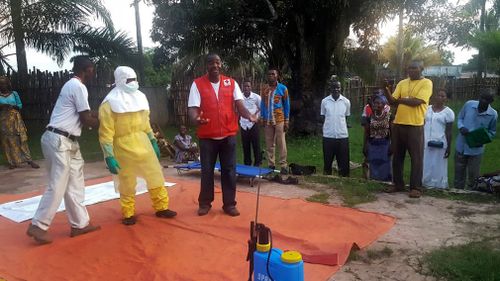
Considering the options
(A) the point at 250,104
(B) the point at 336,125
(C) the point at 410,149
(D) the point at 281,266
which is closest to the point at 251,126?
(A) the point at 250,104

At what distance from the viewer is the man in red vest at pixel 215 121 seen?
4617mm

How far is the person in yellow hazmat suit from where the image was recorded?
4383 millimetres

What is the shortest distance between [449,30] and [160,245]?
37.2 feet

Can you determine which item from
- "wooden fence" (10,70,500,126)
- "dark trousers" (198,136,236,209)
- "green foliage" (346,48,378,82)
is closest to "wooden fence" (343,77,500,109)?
"wooden fence" (10,70,500,126)

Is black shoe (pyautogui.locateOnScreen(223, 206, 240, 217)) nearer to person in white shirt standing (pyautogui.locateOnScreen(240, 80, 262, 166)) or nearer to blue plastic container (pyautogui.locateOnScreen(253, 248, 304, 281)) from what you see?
blue plastic container (pyautogui.locateOnScreen(253, 248, 304, 281))

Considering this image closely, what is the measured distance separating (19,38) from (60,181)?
9.09 m

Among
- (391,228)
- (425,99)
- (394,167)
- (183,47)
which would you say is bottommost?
(391,228)

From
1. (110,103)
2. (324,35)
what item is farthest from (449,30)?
(110,103)

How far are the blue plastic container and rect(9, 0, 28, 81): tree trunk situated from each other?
436 inches

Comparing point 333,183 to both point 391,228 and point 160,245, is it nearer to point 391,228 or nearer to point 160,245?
point 391,228

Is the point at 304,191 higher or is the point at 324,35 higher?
the point at 324,35

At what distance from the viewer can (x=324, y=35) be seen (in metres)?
11.5

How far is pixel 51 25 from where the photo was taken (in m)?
11.5

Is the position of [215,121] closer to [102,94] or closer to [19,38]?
[19,38]
